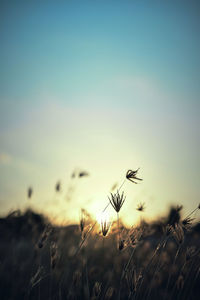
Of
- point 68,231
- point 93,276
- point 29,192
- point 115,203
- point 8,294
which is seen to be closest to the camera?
point 115,203

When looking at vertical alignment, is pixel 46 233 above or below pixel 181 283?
above

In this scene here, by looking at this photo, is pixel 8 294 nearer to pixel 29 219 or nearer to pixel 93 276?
pixel 93 276

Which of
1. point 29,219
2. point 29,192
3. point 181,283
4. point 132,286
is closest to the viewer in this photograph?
point 132,286

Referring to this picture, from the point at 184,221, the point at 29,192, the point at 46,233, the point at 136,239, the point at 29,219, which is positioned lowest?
the point at 29,219

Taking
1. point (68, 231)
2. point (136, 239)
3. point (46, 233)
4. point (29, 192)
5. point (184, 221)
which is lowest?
point (68, 231)

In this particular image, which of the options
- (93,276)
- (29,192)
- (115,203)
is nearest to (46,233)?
(115,203)

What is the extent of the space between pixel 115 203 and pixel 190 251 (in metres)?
0.77

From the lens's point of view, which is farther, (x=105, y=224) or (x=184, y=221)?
(x=184, y=221)

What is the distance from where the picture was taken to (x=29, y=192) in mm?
3904

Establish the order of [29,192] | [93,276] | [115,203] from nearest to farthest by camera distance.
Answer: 1. [115,203]
2. [93,276]
3. [29,192]

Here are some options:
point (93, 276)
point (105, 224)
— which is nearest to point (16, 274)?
point (93, 276)

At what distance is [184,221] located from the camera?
2.08m

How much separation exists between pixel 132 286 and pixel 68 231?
3.84m

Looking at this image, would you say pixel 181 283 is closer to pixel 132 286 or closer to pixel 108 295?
pixel 132 286
